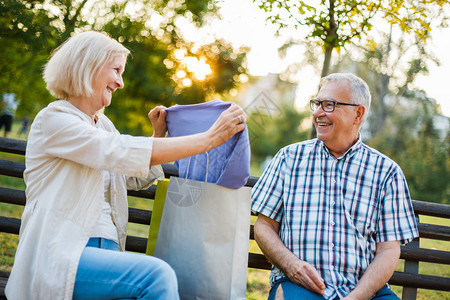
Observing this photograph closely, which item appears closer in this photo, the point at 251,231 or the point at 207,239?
the point at 207,239

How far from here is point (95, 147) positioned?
199cm

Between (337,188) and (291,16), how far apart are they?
1530 millimetres

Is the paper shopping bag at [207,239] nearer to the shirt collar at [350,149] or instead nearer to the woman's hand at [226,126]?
the woman's hand at [226,126]

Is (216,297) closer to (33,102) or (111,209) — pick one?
(111,209)

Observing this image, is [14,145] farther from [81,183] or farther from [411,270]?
[411,270]

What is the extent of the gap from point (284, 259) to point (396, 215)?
0.69 m

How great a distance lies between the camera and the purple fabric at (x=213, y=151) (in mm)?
2312

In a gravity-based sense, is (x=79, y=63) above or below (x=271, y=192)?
above

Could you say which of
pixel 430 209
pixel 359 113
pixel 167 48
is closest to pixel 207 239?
pixel 359 113

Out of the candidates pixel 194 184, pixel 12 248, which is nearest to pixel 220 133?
pixel 194 184

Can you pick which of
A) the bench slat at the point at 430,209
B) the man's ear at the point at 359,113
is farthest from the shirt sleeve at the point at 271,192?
the bench slat at the point at 430,209

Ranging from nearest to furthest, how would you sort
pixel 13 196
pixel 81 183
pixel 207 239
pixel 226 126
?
1. pixel 81 183
2. pixel 226 126
3. pixel 207 239
4. pixel 13 196

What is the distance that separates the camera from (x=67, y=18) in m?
6.36

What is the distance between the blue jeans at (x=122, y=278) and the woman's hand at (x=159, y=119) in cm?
84
